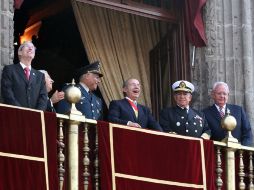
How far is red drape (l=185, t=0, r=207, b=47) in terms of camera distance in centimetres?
1719

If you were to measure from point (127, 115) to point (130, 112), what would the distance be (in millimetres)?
73

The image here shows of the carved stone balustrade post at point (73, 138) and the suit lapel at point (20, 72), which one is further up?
the suit lapel at point (20, 72)

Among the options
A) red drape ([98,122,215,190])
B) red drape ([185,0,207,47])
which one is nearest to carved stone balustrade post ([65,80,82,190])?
red drape ([98,122,215,190])

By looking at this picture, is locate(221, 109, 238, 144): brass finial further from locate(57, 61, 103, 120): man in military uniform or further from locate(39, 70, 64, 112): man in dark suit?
locate(39, 70, 64, 112): man in dark suit

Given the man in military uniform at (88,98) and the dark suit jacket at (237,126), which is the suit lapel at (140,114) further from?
the dark suit jacket at (237,126)

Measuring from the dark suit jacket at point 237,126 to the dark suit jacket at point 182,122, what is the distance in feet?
0.60

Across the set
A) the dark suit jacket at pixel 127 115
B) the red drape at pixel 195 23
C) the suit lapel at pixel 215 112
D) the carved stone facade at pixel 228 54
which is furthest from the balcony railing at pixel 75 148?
the red drape at pixel 195 23

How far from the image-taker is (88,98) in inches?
601

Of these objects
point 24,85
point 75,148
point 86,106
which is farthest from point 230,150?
point 24,85

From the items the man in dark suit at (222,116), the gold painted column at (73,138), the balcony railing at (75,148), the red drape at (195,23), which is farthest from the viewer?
the red drape at (195,23)

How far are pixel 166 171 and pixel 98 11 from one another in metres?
4.07

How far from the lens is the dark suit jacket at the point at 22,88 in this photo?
1424cm

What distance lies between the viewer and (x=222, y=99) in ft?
52.6

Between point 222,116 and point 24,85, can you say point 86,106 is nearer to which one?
point 24,85
